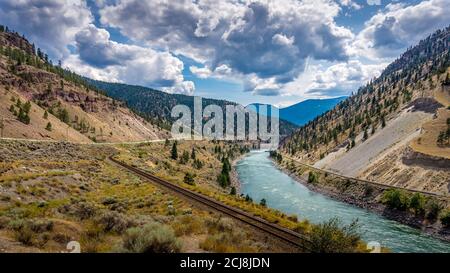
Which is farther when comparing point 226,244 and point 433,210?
point 433,210

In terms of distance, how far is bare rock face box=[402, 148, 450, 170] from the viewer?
248ft

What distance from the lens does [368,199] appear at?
76625 millimetres

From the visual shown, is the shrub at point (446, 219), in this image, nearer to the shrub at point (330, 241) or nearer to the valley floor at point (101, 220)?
the valley floor at point (101, 220)

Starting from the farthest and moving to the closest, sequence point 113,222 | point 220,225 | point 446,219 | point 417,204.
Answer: point 417,204 < point 446,219 < point 220,225 < point 113,222

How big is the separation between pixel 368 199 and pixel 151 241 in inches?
2979

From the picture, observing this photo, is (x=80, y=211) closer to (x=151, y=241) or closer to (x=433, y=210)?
(x=151, y=241)

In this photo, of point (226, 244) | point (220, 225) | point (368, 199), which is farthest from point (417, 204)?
point (226, 244)

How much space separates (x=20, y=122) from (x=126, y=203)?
9201cm

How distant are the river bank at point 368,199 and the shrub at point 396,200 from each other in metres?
0.88

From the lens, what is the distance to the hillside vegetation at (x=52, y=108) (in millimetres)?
106188
